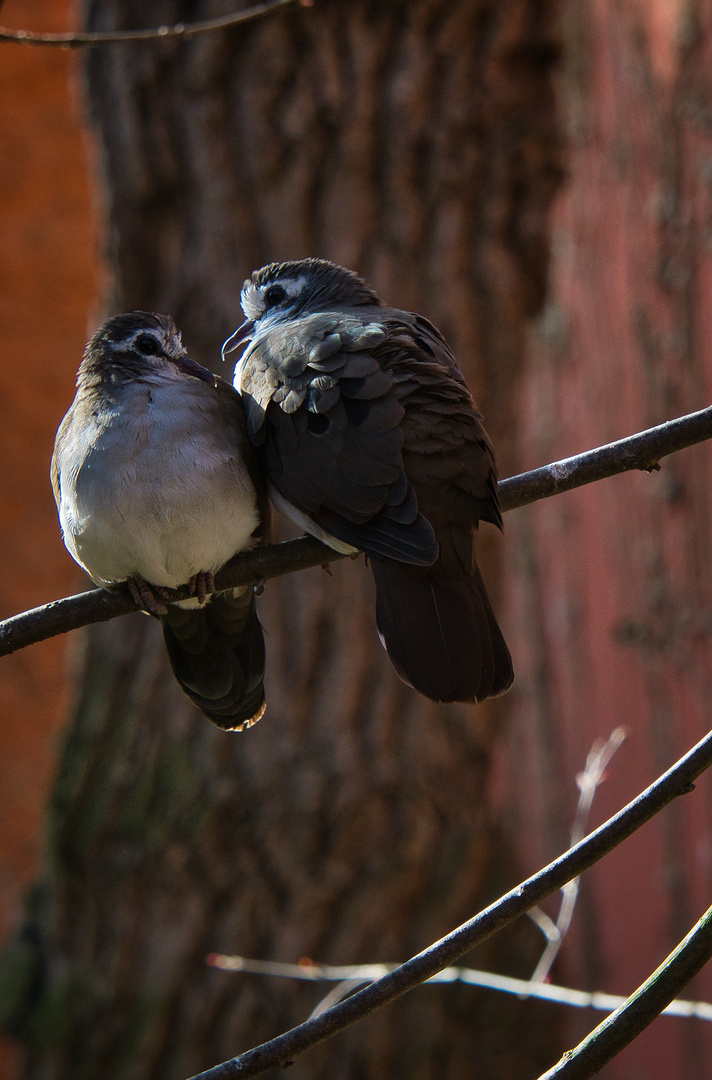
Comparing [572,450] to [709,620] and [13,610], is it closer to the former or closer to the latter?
[709,620]

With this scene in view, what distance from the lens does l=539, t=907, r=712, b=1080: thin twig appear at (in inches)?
49.9

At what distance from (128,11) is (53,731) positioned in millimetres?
7155

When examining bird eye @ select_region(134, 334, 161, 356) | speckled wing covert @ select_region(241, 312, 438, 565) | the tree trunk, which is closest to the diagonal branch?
speckled wing covert @ select_region(241, 312, 438, 565)

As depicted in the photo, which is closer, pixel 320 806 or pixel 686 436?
pixel 686 436

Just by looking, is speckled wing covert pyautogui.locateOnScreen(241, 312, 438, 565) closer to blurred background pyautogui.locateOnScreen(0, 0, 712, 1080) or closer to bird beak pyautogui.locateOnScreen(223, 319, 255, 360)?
bird beak pyautogui.locateOnScreen(223, 319, 255, 360)

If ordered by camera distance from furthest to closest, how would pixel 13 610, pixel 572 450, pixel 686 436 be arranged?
pixel 13 610 → pixel 572 450 → pixel 686 436

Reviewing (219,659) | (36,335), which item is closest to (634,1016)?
(219,659)

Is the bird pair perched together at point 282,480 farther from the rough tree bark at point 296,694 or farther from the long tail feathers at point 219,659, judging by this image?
the rough tree bark at point 296,694

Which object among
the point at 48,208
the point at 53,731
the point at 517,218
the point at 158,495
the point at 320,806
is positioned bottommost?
the point at 53,731

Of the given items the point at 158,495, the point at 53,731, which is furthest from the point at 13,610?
the point at 158,495

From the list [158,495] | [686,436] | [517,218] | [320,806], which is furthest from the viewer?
[517,218]

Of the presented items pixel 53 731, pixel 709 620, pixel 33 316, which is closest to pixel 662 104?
pixel 709 620

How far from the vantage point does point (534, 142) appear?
3.75 m

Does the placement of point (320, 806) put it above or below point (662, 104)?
below
